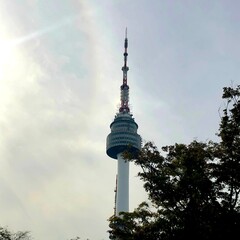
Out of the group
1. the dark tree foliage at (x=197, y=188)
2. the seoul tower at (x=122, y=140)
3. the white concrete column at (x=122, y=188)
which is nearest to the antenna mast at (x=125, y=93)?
the seoul tower at (x=122, y=140)

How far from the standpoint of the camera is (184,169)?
91.5ft

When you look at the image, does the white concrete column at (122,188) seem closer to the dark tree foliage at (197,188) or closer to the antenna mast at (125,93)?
the antenna mast at (125,93)

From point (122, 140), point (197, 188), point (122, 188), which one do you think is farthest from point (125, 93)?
point (197, 188)

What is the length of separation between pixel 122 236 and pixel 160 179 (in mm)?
6334

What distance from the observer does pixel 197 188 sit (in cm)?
2708

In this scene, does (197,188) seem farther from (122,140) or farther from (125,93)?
(125,93)

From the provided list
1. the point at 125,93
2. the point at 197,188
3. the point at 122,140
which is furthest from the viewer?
the point at 125,93

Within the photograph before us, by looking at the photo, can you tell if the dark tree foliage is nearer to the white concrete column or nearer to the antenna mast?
the white concrete column

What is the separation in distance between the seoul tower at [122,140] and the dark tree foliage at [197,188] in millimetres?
98955

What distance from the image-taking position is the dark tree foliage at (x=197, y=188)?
2562cm

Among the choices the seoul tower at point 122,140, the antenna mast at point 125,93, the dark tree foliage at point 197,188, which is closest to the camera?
the dark tree foliage at point 197,188

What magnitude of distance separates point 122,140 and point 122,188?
53.7ft

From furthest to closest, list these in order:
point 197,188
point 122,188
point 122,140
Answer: point 122,188 < point 122,140 < point 197,188

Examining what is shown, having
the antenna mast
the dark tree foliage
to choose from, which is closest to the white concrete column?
the antenna mast
